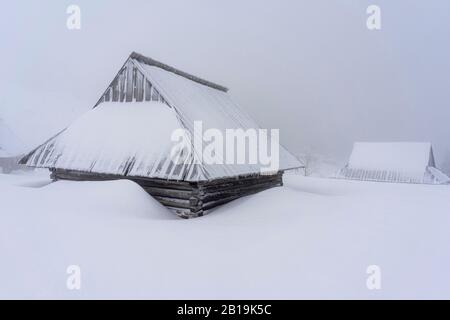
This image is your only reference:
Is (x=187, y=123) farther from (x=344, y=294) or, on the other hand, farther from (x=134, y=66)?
(x=344, y=294)

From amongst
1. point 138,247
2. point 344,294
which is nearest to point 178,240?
point 138,247

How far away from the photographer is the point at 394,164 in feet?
101

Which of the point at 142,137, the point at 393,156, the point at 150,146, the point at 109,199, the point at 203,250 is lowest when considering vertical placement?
the point at 203,250

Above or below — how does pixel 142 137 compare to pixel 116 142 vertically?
above

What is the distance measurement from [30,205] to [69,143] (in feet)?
14.5

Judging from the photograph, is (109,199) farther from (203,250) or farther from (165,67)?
(165,67)

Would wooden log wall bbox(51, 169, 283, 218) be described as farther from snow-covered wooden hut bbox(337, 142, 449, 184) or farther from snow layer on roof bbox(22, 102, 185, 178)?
snow-covered wooden hut bbox(337, 142, 449, 184)

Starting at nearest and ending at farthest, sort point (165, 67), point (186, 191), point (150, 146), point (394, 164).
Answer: point (186, 191), point (150, 146), point (165, 67), point (394, 164)

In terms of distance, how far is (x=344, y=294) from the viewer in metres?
3.65

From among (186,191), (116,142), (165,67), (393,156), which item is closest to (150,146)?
(116,142)

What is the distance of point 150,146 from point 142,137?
675 mm

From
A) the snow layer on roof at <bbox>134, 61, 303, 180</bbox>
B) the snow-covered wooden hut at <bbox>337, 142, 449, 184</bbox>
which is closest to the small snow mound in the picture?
the snow layer on roof at <bbox>134, 61, 303, 180</bbox>

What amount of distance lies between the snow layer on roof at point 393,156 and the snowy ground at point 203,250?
85.7 feet
